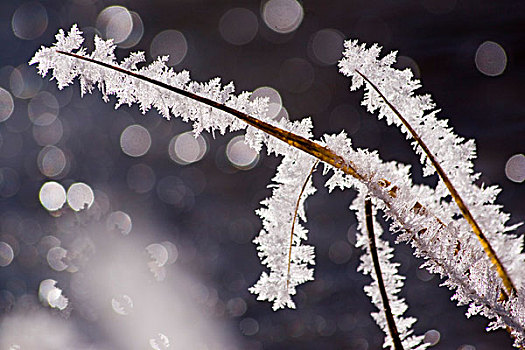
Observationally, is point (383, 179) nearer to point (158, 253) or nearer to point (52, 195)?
point (158, 253)

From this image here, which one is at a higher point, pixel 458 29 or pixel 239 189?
pixel 458 29

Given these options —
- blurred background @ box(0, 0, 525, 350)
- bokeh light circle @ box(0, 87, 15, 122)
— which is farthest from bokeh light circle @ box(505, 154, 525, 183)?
bokeh light circle @ box(0, 87, 15, 122)

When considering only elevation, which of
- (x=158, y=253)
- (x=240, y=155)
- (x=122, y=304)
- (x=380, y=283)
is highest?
(x=240, y=155)

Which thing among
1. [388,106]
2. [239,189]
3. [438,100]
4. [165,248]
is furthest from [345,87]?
[388,106]

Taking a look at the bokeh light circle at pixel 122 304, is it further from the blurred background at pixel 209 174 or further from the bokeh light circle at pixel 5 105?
the bokeh light circle at pixel 5 105

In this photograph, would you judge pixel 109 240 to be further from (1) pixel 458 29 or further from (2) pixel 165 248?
(1) pixel 458 29

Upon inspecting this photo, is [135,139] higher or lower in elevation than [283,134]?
higher

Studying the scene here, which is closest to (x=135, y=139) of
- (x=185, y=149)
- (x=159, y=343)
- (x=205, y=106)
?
(x=185, y=149)
